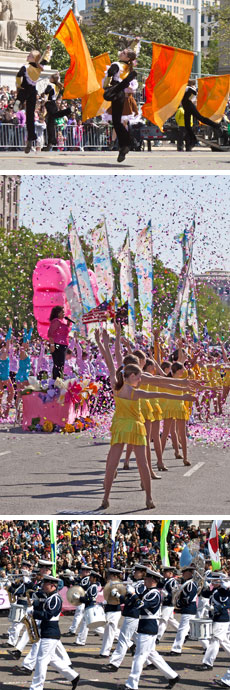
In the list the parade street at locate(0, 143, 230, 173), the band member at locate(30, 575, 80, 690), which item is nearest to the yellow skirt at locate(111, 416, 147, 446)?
the band member at locate(30, 575, 80, 690)

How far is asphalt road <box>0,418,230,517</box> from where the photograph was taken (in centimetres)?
1388

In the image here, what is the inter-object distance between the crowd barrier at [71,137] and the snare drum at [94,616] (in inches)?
476

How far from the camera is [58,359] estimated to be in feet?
67.1

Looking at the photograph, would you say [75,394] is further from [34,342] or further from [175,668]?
[175,668]

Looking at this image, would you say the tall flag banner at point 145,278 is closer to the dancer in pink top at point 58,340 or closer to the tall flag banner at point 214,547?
the dancer in pink top at point 58,340

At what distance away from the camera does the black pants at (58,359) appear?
2045 cm

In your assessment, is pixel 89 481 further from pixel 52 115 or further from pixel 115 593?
pixel 52 115

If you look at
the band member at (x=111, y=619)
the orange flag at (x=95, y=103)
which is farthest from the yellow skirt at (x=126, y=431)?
the orange flag at (x=95, y=103)

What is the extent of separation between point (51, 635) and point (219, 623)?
6.71 feet

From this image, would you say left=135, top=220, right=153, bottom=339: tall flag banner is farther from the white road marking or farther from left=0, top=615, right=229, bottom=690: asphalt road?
left=0, top=615, right=229, bottom=690: asphalt road

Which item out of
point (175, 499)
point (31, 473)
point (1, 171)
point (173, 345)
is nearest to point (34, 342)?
point (173, 345)

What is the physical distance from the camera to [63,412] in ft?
66.8

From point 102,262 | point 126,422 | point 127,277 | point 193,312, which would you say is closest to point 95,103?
point 102,262

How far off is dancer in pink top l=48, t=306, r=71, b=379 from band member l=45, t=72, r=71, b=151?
3.16 metres
